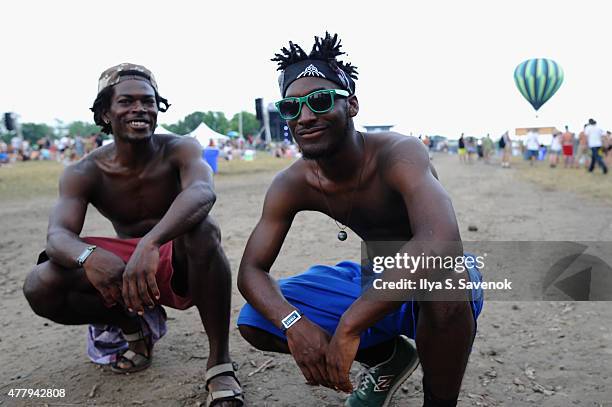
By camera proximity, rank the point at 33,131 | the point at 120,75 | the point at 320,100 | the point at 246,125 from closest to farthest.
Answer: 1. the point at 320,100
2. the point at 120,75
3. the point at 33,131
4. the point at 246,125

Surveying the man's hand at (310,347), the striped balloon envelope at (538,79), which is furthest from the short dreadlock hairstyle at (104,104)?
the striped balloon envelope at (538,79)

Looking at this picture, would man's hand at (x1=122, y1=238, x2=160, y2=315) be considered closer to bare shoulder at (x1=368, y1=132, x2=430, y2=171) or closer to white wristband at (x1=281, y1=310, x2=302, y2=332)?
white wristband at (x1=281, y1=310, x2=302, y2=332)

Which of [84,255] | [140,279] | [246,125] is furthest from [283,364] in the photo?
[246,125]

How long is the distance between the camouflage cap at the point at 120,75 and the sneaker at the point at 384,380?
6.61ft

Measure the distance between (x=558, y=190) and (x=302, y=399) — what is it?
9921mm

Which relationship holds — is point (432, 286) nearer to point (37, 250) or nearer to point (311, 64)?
point (311, 64)

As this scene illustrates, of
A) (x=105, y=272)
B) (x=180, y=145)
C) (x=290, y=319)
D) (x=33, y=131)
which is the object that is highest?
(x=180, y=145)

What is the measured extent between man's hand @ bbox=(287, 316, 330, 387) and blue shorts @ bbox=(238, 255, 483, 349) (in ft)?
0.58

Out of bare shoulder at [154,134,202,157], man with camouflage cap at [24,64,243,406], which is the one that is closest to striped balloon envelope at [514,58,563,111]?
bare shoulder at [154,134,202,157]

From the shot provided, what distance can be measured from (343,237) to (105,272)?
1.15 metres

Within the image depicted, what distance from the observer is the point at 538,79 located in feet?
89.2

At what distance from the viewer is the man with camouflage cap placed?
2.32m

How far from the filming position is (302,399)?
2406 millimetres

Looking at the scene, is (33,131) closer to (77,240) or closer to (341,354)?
(77,240)
